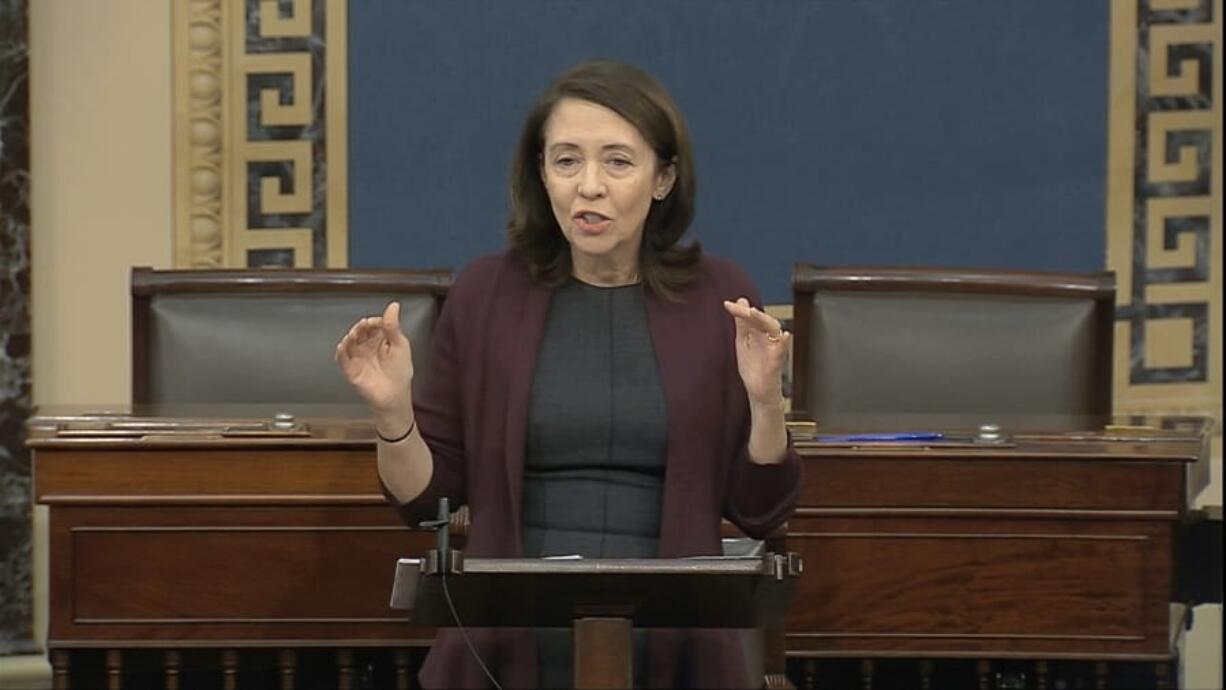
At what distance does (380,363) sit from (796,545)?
971mm

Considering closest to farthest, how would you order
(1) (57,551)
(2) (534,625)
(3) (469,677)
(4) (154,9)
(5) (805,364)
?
(2) (534,625)
(3) (469,677)
(1) (57,551)
(5) (805,364)
(4) (154,9)

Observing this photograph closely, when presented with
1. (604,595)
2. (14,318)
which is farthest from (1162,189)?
(604,595)

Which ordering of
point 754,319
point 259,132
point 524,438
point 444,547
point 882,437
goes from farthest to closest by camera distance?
point 259,132 < point 882,437 < point 524,438 < point 754,319 < point 444,547

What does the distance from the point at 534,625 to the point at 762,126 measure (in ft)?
10.3

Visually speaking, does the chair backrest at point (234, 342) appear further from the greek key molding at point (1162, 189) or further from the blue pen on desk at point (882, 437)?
the greek key molding at point (1162, 189)

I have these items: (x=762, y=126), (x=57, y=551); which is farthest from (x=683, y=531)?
(x=762, y=126)

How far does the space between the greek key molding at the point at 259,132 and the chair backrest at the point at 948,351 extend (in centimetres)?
167

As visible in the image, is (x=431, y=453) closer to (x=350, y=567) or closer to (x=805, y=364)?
(x=350, y=567)

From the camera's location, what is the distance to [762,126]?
5.78 meters

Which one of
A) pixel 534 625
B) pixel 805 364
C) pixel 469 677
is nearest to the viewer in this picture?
pixel 534 625

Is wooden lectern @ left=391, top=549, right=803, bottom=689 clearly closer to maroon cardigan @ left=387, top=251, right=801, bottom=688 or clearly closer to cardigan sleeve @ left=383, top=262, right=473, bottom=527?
maroon cardigan @ left=387, top=251, right=801, bottom=688

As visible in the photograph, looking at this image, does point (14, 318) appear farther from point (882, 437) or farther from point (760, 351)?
point (760, 351)

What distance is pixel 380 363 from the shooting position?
9.82 ft

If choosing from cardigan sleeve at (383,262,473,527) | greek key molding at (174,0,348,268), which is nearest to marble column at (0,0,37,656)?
greek key molding at (174,0,348,268)
